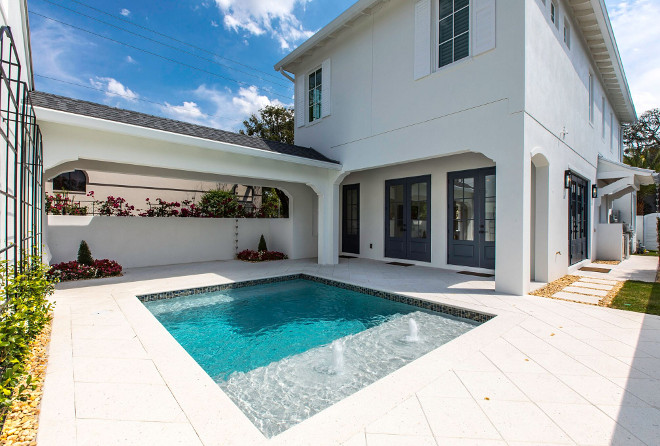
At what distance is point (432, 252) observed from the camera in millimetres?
9336

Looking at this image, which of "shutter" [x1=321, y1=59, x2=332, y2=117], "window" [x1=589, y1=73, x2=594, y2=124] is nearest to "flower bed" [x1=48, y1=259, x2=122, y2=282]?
"shutter" [x1=321, y1=59, x2=332, y2=117]

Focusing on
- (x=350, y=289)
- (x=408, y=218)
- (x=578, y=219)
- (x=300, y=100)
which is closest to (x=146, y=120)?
(x=350, y=289)

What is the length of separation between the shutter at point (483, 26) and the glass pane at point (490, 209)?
3578 millimetres

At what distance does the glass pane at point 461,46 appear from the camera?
6559 mm

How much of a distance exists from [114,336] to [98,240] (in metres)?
6.44

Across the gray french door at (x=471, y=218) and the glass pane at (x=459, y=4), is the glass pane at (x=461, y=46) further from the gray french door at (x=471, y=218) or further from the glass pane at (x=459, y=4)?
the gray french door at (x=471, y=218)

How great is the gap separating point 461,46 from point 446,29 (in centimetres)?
61

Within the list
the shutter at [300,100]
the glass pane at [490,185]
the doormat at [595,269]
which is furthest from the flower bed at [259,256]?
the doormat at [595,269]

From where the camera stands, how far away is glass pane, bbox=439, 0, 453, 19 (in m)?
6.81

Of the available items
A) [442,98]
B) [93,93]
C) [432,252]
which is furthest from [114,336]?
[93,93]

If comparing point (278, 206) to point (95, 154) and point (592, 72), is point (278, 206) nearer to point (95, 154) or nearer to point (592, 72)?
point (95, 154)

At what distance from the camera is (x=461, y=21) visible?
6.66 meters

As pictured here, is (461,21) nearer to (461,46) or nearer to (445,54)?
(461,46)

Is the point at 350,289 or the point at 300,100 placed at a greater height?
the point at 300,100
